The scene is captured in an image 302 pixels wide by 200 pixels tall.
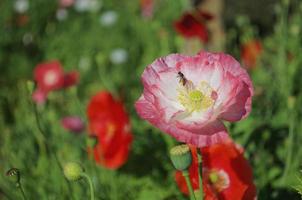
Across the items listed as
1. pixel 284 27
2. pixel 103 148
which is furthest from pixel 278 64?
pixel 103 148

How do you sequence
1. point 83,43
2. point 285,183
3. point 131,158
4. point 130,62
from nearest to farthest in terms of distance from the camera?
1. point 285,183
2. point 131,158
3. point 130,62
4. point 83,43

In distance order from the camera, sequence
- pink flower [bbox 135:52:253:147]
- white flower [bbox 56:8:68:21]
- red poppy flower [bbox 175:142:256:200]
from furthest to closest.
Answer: white flower [bbox 56:8:68:21] → red poppy flower [bbox 175:142:256:200] → pink flower [bbox 135:52:253:147]

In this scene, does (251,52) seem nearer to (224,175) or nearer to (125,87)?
(125,87)

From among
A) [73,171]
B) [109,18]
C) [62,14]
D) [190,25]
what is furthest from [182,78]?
[62,14]

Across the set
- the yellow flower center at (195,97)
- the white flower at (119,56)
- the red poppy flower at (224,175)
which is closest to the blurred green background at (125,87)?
the white flower at (119,56)

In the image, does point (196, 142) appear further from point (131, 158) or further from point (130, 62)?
point (130, 62)

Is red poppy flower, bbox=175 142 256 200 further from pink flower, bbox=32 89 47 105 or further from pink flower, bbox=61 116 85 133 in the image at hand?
pink flower, bbox=32 89 47 105

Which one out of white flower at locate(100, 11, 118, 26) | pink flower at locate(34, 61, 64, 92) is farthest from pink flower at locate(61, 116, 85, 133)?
white flower at locate(100, 11, 118, 26)
